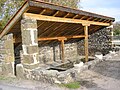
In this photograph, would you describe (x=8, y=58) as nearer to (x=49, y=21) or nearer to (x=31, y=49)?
(x=31, y=49)

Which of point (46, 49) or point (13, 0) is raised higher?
point (13, 0)

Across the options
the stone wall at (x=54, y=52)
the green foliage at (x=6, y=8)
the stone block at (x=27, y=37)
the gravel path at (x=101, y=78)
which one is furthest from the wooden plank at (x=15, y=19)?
the green foliage at (x=6, y=8)

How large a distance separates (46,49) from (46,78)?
5.00 metres

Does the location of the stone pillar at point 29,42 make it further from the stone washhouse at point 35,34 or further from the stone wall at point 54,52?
the stone wall at point 54,52

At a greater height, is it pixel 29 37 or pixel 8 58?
→ pixel 29 37

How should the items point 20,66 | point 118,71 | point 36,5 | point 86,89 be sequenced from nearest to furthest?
point 86,89
point 36,5
point 20,66
point 118,71

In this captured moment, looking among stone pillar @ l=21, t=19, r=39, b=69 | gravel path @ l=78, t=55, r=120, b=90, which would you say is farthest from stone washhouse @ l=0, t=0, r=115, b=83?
gravel path @ l=78, t=55, r=120, b=90

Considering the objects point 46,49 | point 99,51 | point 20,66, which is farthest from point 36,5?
point 99,51

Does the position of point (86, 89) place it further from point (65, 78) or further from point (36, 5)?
point (36, 5)

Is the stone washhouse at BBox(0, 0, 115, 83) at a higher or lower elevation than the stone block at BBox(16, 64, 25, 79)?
higher

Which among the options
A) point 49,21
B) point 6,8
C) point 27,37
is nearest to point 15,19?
point 27,37

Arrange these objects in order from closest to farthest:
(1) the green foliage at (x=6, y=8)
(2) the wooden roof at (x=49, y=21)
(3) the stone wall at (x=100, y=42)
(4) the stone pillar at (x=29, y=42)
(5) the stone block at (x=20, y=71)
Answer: (2) the wooden roof at (x=49, y=21)
(4) the stone pillar at (x=29, y=42)
(5) the stone block at (x=20, y=71)
(3) the stone wall at (x=100, y=42)
(1) the green foliage at (x=6, y=8)

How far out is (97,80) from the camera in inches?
247

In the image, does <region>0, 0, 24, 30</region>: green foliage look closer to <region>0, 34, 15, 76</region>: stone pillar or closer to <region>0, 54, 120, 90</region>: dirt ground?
<region>0, 34, 15, 76</region>: stone pillar
